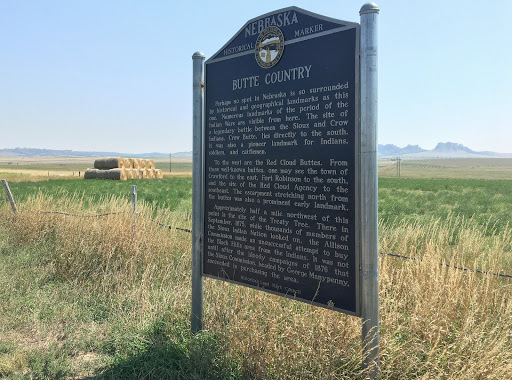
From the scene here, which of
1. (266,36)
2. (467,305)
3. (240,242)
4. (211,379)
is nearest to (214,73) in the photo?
(266,36)

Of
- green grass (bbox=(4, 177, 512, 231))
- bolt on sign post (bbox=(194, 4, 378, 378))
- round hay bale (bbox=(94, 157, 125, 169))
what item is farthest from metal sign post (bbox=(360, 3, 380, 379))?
round hay bale (bbox=(94, 157, 125, 169))

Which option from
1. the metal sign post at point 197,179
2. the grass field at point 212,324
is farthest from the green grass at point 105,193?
the metal sign post at point 197,179

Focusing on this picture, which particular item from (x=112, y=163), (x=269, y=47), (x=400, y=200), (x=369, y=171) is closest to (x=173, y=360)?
(x=369, y=171)

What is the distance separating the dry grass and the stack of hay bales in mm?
37640

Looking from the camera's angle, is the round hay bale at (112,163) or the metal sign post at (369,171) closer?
the metal sign post at (369,171)

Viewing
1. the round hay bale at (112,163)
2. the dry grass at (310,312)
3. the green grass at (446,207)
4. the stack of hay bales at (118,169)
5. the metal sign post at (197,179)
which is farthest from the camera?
the round hay bale at (112,163)

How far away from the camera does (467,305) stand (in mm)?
4301

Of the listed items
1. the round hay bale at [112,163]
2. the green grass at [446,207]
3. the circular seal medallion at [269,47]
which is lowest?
the green grass at [446,207]

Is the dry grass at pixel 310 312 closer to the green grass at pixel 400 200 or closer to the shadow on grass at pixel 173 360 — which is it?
the shadow on grass at pixel 173 360

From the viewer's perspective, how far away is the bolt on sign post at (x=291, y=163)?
10.7 ft

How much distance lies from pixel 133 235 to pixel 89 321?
2.14 meters

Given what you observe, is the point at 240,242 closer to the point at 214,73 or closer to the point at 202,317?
the point at 202,317

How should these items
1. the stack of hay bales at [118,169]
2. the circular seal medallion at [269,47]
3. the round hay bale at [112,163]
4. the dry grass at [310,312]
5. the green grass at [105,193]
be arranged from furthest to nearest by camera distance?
the round hay bale at [112,163]
the stack of hay bales at [118,169]
the green grass at [105,193]
the circular seal medallion at [269,47]
the dry grass at [310,312]

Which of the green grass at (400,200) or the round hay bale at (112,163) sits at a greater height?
the round hay bale at (112,163)
